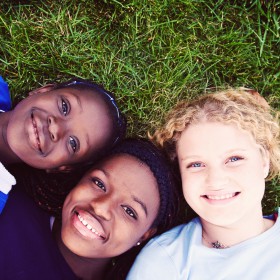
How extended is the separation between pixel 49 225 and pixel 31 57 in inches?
42.9

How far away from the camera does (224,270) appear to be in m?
2.30

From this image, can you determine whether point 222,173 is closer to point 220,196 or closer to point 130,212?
point 220,196

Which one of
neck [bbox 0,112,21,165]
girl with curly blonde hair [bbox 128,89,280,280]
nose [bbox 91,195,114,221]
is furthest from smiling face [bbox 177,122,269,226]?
neck [bbox 0,112,21,165]

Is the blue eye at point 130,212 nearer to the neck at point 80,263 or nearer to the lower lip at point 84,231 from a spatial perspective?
the lower lip at point 84,231

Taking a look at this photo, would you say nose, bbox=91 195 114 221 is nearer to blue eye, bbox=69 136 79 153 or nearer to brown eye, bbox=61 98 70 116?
blue eye, bbox=69 136 79 153

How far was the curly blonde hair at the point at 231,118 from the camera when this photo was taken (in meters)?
2.28

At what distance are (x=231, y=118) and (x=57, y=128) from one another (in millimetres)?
873

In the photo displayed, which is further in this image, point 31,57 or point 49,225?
point 31,57

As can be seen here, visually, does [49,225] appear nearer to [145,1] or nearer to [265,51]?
[145,1]

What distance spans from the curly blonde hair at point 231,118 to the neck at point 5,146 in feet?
2.73

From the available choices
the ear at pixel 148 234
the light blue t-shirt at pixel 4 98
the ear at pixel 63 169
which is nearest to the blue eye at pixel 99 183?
the ear at pixel 63 169

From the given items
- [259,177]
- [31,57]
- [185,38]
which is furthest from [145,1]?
[259,177]

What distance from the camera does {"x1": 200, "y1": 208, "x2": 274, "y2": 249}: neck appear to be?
2367 mm

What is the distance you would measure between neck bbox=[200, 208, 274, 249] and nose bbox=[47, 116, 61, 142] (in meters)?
0.96
